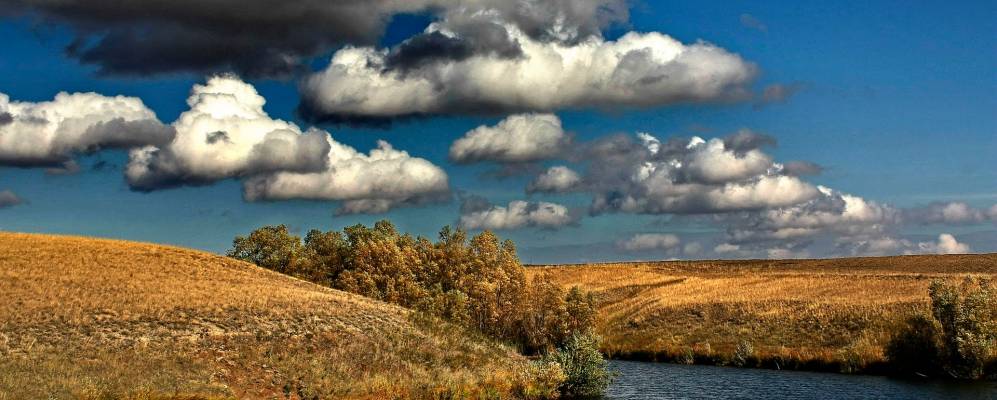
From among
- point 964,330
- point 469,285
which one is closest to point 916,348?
point 964,330

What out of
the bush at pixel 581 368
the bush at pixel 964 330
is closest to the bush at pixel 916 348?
the bush at pixel 964 330

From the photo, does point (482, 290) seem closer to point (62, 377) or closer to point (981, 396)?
point (981, 396)

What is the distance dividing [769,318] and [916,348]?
27277 millimetres

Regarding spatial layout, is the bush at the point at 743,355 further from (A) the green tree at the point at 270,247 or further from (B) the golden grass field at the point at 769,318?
(A) the green tree at the point at 270,247

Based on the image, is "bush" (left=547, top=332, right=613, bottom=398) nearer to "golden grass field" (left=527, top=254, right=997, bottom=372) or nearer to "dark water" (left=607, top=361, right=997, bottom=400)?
"dark water" (left=607, top=361, right=997, bottom=400)

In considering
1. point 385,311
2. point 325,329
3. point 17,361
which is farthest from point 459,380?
point 17,361

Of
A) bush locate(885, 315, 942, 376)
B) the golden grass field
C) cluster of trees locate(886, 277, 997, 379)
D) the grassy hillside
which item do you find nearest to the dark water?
cluster of trees locate(886, 277, 997, 379)

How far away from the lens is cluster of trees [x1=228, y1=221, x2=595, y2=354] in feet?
295

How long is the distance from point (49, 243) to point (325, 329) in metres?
39.8

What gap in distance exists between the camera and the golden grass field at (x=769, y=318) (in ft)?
257

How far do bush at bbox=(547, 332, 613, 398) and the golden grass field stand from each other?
27.7 m

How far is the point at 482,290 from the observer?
295 ft

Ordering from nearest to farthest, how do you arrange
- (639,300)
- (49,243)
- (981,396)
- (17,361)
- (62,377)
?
(62,377) < (17,361) < (981,396) < (49,243) < (639,300)

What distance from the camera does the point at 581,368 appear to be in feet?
184
